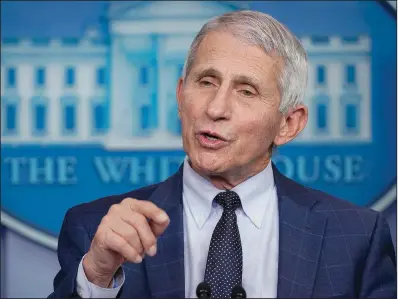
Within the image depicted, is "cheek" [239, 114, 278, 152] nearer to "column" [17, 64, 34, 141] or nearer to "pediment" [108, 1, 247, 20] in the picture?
"pediment" [108, 1, 247, 20]

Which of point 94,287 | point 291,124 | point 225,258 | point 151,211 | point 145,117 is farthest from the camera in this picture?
point 145,117

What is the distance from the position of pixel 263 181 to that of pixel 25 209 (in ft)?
3.22

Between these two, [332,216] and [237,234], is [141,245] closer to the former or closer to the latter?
[237,234]

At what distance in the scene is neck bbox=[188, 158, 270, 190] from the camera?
1.93 meters

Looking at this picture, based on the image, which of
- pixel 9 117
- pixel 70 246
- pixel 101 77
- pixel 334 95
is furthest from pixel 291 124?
pixel 9 117

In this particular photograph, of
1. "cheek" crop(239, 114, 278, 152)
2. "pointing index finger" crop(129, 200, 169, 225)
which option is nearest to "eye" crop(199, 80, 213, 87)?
"cheek" crop(239, 114, 278, 152)

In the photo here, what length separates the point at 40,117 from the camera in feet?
8.40

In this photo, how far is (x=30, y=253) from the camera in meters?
2.54

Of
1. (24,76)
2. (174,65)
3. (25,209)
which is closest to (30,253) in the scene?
(25,209)

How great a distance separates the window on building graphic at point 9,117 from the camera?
8.41ft

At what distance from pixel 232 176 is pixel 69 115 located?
0.83 metres

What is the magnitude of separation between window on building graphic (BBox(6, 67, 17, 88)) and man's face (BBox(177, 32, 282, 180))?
88 cm

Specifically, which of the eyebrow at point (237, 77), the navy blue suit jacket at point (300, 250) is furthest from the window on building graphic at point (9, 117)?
the eyebrow at point (237, 77)

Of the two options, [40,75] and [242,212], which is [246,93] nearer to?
[242,212]
